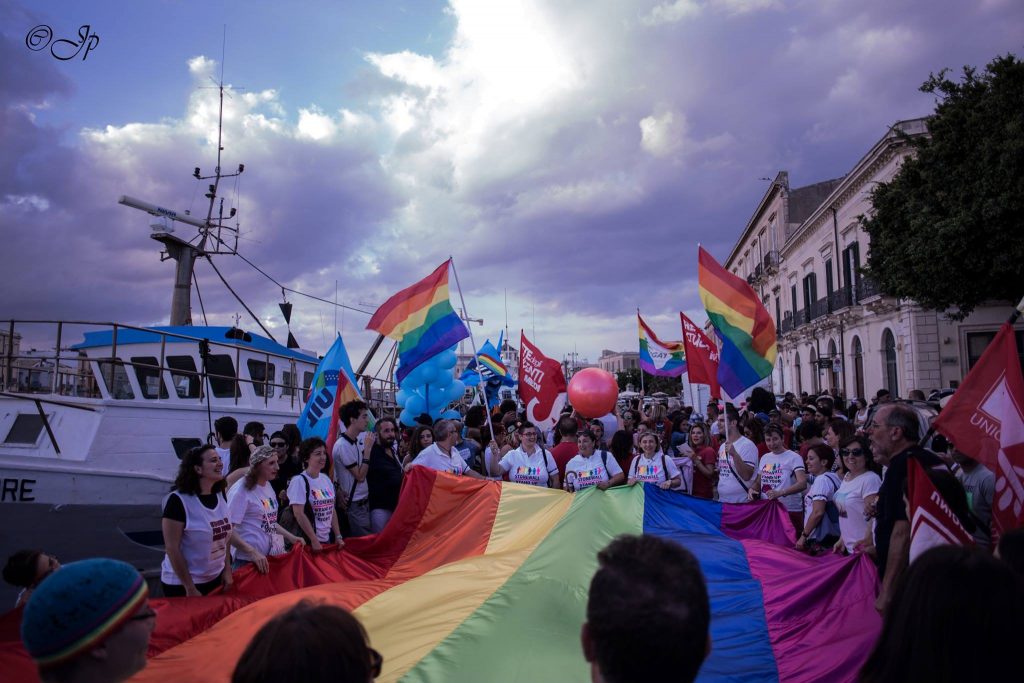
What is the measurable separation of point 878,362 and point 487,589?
31.8 m

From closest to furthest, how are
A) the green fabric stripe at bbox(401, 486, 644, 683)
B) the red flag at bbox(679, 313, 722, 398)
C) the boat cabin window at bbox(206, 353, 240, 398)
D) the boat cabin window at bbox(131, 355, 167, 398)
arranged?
the green fabric stripe at bbox(401, 486, 644, 683)
the red flag at bbox(679, 313, 722, 398)
the boat cabin window at bbox(131, 355, 167, 398)
the boat cabin window at bbox(206, 353, 240, 398)

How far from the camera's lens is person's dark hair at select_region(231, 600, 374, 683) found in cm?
176

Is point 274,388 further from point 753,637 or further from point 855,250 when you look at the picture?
point 855,250

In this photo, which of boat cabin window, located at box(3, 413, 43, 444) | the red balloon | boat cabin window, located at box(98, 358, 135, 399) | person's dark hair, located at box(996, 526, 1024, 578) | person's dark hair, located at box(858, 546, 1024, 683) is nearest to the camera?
person's dark hair, located at box(858, 546, 1024, 683)

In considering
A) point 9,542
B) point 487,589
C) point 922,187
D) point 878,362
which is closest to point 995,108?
point 922,187

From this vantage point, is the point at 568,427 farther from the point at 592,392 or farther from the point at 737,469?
the point at 592,392

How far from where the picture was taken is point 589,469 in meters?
8.36

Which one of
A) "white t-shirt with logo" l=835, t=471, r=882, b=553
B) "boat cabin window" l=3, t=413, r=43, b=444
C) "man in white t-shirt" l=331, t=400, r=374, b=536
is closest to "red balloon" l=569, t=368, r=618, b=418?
"man in white t-shirt" l=331, t=400, r=374, b=536

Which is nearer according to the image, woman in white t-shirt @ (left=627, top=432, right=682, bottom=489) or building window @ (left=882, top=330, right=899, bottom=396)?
woman in white t-shirt @ (left=627, top=432, right=682, bottom=489)

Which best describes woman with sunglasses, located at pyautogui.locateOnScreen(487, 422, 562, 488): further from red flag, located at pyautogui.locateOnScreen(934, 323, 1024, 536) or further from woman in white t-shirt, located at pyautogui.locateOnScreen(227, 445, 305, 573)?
red flag, located at pyautogui.locateOnScreen(934, 323, 1024, 536)

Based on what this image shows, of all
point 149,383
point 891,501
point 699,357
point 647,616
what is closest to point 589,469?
point 699,357

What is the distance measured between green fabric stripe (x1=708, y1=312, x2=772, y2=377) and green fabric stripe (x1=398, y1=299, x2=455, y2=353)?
151 inches

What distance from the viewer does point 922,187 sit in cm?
2200

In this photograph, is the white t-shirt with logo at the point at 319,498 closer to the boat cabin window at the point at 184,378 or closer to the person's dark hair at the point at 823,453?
the person's dark hair at the point at 823,453
